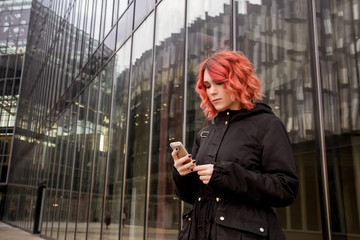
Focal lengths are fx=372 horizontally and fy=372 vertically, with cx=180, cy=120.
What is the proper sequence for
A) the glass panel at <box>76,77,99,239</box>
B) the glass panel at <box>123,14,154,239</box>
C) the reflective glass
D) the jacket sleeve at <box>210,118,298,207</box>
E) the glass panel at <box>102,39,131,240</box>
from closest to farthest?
the jacket sleeve at <box>210,118,298,207</box> < the glass panel at <box>123,14,154,239</box> < the glass panel at <box>102,39,131,240</box> < the glass panel at <box>76,77,99,239</box> < the reflective glass

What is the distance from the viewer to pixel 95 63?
13172mm

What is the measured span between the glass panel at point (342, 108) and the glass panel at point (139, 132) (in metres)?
4.53

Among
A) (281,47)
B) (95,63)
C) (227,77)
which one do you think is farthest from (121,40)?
(227,77)

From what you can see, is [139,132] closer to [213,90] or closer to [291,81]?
[291,81]

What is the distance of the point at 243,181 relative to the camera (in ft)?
5.06

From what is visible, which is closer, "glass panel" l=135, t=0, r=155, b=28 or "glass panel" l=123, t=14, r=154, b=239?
"glass panel" l=123, t=14, r=154, b=239

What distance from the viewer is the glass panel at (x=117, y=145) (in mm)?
8906

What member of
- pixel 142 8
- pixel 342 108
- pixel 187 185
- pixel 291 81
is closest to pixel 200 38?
pixel 291 81

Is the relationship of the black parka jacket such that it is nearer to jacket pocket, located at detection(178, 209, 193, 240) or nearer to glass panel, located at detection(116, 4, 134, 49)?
jacket pocket, located at detection(178, 209, 193, 240)

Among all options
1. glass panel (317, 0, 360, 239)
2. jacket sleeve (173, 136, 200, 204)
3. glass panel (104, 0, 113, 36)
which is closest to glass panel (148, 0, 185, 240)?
glass panel (317, 0, 360, 239)

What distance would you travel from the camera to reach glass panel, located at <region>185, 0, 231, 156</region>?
547 centimetres

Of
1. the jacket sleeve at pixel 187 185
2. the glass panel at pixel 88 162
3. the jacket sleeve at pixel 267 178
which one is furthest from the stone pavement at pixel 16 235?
the jacket sleeve at pixel 267 178

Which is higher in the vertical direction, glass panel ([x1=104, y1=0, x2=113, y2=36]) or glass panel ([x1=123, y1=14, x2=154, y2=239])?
glass panel ([x1=104, y1=0, x2=113, y2=36])

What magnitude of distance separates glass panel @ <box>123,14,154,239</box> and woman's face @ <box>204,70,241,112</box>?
226 inches
